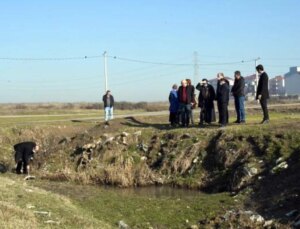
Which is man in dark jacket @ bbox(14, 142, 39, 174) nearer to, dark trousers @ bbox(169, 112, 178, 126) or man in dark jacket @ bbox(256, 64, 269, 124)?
dark trousers @ bbox(169, 112, 178, 126)

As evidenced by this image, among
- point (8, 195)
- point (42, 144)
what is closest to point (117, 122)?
point (42, 144)

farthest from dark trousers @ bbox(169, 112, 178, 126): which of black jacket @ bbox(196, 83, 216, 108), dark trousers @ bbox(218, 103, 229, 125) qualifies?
dark trousers @ bbox(218, 103, 229, 125)

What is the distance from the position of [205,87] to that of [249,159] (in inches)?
252

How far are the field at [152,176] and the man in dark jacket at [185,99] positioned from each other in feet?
3.19

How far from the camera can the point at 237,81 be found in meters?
23.5

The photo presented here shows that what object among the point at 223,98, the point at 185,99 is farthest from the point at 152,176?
the point at 185,99

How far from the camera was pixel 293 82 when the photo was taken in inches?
6166

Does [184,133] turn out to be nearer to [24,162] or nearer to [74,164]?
[74,164]

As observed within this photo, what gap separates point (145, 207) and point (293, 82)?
147 meters

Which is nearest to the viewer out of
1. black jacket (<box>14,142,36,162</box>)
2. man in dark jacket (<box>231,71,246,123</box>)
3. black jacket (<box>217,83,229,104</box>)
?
black jacket (<box>14,142,36,162</box>)

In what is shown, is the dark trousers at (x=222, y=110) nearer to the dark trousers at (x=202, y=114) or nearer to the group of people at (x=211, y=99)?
the group of people at (x=211, y=99)

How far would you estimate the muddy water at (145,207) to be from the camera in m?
14.8

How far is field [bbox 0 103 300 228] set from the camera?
14367mm

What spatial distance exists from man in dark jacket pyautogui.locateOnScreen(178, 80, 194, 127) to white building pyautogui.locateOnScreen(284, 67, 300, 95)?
125 m
